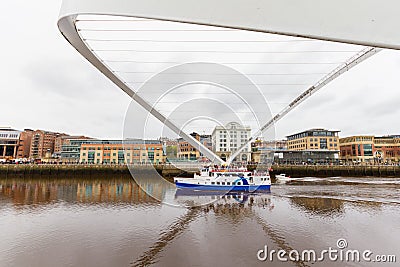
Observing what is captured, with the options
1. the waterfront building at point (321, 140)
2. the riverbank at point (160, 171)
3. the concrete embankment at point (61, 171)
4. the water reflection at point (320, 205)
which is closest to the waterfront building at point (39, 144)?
the concrete embankment at point (61, 171)

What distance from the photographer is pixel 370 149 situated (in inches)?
1225

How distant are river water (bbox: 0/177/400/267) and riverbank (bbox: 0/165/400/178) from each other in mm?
8823

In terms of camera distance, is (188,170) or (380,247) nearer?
(380,247)

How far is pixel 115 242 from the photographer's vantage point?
5086 millimetres

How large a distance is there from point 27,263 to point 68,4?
4.16 metres

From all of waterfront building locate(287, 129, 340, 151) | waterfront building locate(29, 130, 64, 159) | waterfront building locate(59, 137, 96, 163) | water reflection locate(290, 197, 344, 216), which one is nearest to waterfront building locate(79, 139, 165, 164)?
waterfront building locate(59, 137, 96, 163)

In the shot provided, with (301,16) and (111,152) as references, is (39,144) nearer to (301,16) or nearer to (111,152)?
(111,152)

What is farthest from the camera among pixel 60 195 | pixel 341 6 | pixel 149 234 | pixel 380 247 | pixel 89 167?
pixel 89 167

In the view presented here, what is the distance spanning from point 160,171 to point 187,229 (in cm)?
1402

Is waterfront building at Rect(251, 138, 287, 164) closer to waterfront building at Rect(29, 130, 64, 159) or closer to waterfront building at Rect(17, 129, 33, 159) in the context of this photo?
waterfront building at Rect(29, 130, 64, 159)

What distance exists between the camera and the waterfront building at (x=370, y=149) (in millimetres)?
30984

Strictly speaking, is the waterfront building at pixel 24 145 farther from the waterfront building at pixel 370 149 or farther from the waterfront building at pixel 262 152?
the waterfront building at pixel 370 149

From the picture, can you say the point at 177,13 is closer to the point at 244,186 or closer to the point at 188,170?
the point at 244,186

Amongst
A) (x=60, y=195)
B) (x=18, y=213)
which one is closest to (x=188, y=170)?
(x=60, y=195)
